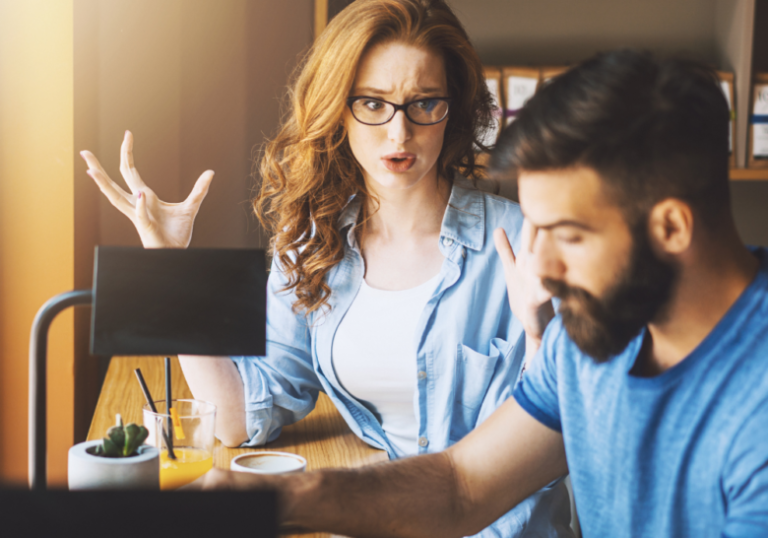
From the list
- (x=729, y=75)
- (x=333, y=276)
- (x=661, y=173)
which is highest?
(x=729, y=75)

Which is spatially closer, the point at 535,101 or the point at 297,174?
the point at 535,101

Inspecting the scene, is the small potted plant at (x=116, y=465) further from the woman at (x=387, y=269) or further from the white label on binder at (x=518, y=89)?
the white label on binder at (x=518, y=89)

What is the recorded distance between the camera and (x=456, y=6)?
2.08m

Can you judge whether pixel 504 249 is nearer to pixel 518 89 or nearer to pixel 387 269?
pixel 387 269

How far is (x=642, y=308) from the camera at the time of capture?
74cm

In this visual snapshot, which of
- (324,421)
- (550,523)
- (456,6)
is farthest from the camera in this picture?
(456,6)

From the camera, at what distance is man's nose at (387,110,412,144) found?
1.22 metres

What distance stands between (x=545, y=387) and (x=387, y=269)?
0.49 meters

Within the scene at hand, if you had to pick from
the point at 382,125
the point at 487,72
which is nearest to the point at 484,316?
the point at 382,125

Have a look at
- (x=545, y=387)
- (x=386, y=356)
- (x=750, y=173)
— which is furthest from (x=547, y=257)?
(x=750, y=173)

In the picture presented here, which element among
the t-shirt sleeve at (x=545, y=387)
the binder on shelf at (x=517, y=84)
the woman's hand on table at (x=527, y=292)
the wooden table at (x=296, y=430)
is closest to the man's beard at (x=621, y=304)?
the t-shirt sleeve at (x=545, y=387)

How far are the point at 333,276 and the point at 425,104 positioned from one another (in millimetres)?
375

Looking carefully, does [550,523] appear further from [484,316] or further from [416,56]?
[416,56]

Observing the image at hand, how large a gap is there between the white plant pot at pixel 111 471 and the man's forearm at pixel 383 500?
151 mm
